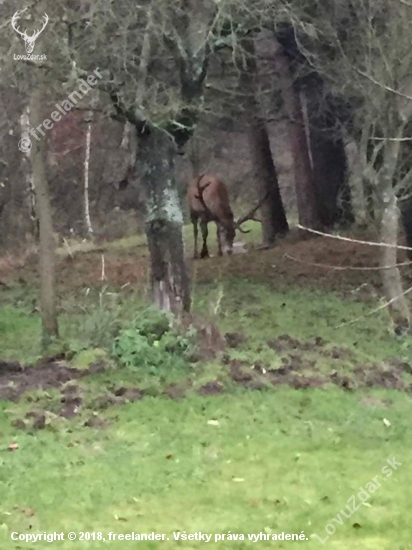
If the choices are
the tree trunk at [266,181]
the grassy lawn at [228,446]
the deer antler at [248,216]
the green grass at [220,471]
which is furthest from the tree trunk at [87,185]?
the green grass at [220,471]

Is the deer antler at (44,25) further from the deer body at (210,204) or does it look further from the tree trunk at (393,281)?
the deer body at (210,204)

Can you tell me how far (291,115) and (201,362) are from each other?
974 cm

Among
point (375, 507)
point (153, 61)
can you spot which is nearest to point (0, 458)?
point (375, 507)

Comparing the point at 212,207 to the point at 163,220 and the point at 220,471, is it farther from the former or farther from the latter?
the point at 220,471

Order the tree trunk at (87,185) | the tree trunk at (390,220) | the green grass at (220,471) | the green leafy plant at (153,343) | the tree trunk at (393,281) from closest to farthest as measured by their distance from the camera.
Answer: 1. the green grass at (220,471)
2. the green leafy plant at (153,343)
3. the tree trunk at (390,220)
4. the tree trunk at (393,281)
5. the tree trunk at (87,185)

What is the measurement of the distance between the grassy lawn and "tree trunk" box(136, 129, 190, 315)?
1.96 ft

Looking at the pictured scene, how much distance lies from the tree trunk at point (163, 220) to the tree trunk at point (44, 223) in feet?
4.52

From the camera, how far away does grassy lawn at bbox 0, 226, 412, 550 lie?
5688 mm

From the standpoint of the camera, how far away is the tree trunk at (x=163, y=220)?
10891 mm

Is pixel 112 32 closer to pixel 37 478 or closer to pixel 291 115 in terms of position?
pixel 37 478

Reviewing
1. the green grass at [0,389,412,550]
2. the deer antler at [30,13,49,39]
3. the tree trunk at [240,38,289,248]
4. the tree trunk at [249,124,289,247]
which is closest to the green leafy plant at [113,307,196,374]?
the green grass at [0,389,412,550]

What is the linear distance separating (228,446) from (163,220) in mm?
4251

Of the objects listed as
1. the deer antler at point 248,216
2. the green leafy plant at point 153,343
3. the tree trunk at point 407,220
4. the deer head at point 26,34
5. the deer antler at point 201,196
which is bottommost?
the green leafy plant at point 153,343

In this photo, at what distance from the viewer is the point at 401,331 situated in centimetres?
1169
